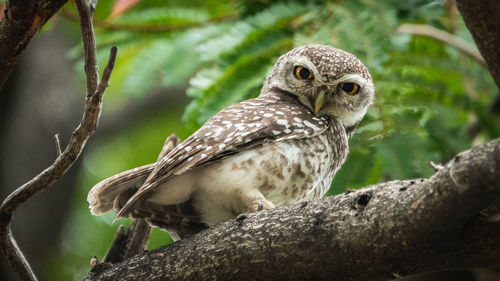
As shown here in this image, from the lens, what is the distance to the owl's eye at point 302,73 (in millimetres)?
4070

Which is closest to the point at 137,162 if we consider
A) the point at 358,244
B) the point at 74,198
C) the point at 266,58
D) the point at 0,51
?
the point at 74,198

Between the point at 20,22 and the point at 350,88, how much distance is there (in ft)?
6.59

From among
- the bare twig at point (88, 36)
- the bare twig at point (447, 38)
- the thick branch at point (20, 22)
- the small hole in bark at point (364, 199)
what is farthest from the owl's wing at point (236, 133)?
the bare twig at point (447, 38)

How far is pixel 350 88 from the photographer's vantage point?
13.1 feet

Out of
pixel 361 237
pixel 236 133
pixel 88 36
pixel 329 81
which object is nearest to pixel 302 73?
pixel 329 81

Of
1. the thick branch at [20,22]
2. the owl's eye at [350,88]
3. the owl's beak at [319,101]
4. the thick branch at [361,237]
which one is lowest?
the thick branch at [361,237]

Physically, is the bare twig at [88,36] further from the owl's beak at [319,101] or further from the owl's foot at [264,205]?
the owl's beak at [319,101]

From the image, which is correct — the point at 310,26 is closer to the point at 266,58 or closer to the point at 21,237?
the point at 266,58

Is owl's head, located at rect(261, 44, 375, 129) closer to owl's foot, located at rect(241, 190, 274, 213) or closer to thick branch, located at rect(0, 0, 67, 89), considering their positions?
owl's foot, located at rect(241, 190, 274, 213)

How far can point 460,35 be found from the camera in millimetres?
4934

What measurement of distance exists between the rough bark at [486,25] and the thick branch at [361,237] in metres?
0.31

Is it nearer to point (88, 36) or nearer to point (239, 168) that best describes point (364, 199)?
point (239, 168)

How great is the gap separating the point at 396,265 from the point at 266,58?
2058 mm

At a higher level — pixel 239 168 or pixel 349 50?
pixel 349 50
